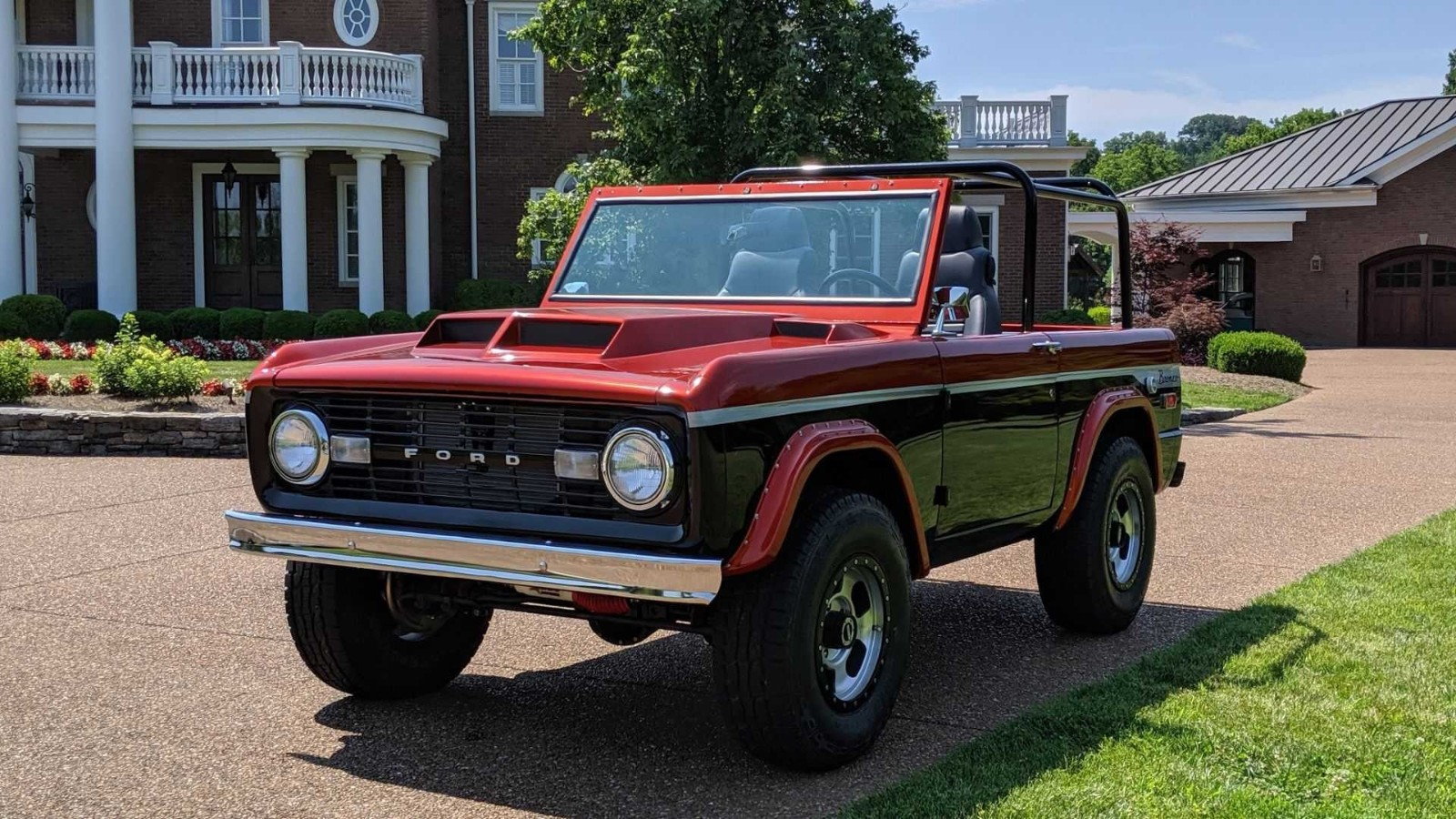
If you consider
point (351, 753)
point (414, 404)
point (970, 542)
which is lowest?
point (351, 753)

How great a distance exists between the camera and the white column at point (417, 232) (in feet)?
84.6

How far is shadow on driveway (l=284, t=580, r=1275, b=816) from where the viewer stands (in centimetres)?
468

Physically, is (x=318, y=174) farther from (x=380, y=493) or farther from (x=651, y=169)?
(x=380, y=493)

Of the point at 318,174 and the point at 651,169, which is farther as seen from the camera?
the point at 318,174

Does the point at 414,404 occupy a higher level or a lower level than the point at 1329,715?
higher

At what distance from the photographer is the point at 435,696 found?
582cm

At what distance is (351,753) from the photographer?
5.08 m

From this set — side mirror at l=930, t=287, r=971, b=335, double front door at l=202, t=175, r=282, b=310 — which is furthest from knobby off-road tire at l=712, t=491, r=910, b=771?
double front door at l=202, t=175, r=282, b=310

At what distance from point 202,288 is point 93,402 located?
42.3ft

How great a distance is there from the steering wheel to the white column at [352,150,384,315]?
19.7 metres

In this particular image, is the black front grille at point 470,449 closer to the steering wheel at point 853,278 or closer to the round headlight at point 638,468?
the round headlight at point 638,468

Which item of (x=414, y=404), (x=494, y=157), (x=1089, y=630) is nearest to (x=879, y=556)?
(x=414, y=404)

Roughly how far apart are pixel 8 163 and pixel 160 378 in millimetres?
12459

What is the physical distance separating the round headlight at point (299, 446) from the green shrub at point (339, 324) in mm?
18230
